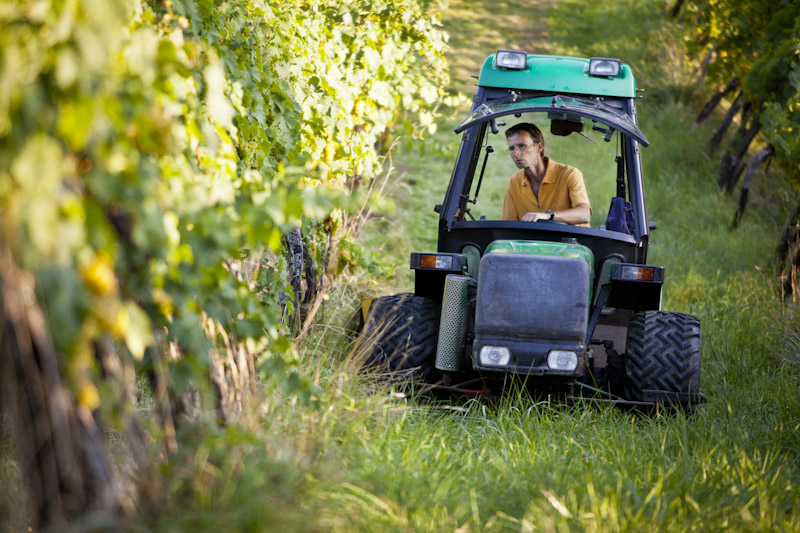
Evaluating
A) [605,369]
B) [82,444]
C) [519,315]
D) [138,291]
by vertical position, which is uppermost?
[138,291]

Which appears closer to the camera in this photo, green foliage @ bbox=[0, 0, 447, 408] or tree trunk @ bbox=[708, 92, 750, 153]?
green foliage @ bbox=[0, 0, 447, 408]

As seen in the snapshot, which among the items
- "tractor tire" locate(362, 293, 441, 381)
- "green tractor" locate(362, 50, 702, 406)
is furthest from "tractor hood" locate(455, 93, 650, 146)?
"tractor tire" locate(362, 293, 441, 381)

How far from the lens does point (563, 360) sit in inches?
135

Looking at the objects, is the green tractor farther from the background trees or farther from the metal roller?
the background trees

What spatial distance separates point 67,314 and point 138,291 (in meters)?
0.39

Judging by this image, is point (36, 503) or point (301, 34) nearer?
point (36, 503)

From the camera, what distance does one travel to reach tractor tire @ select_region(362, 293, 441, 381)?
150 inches

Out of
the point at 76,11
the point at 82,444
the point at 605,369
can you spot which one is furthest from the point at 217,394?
the point at 605,369

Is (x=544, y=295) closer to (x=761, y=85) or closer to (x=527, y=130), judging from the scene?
(x=527, y=130)

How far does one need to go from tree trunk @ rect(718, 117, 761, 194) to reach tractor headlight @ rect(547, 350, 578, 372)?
6464 mm

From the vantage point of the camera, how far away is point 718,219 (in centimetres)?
877

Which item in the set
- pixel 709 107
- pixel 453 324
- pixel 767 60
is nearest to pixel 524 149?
pixel 453 324

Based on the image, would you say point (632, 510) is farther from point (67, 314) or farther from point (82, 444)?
point (67, 314)

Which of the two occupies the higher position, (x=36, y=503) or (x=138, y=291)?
(x=138, y=291)
